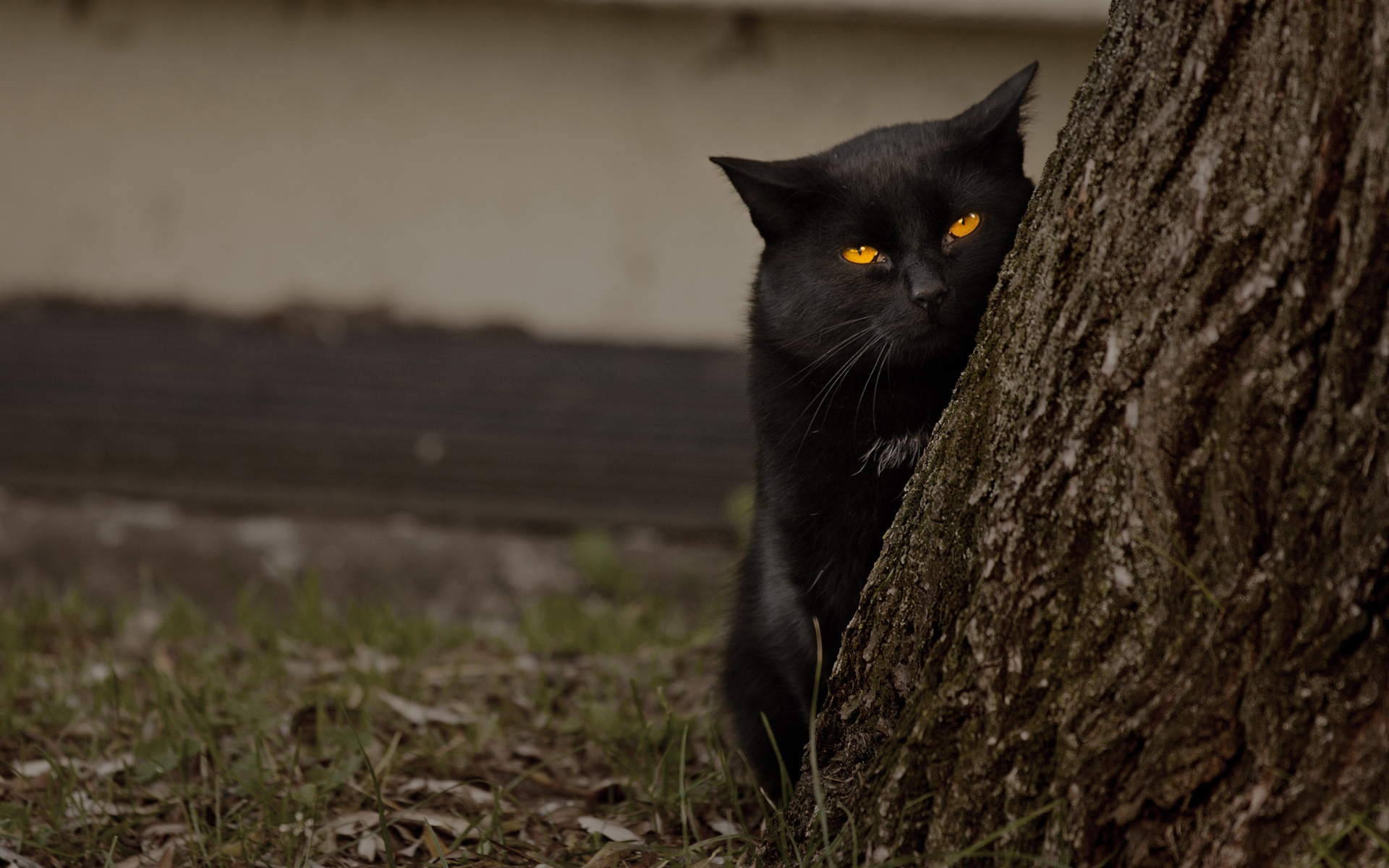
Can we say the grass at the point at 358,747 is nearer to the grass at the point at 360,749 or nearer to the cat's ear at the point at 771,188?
the grass at the point at 360,749

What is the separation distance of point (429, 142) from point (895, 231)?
3785mm

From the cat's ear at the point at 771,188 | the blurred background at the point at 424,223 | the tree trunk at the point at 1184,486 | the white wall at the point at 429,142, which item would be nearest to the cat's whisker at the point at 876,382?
the cat's ear at the point at 771,188

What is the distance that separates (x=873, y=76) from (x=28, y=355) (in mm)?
3863

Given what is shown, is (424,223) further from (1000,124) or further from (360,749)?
(360,749)

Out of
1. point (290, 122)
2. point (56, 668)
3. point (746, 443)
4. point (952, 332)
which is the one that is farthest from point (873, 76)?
point (56, 668)

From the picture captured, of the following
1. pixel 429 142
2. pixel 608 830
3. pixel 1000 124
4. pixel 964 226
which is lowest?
pixel 608 830

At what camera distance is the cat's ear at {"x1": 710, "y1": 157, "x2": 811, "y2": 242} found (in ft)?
6.35

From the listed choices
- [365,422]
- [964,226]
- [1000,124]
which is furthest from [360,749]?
[365,422]


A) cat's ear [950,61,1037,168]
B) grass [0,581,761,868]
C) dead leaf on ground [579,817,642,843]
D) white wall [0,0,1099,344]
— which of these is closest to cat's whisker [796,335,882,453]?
cat's ear [950,61,1037,168]

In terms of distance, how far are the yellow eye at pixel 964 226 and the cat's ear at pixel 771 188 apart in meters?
0.25

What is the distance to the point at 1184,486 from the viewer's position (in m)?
1.15

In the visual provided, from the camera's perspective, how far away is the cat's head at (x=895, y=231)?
5.92 ft

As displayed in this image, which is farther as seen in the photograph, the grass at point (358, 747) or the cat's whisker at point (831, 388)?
the cat's whisker at point (831, 388)

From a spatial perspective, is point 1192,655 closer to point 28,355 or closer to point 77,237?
point 28,355
